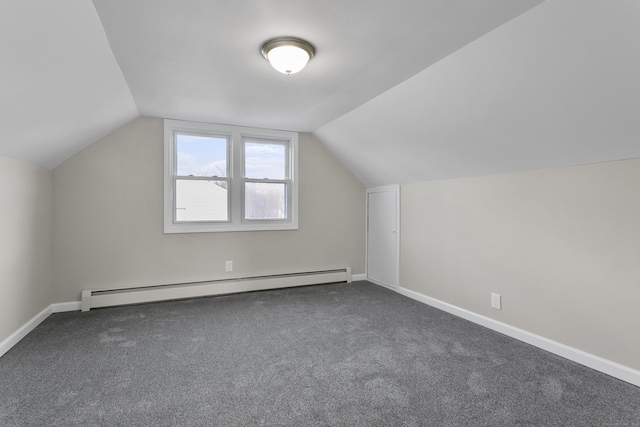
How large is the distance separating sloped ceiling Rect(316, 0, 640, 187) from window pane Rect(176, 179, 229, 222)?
6.51 ft

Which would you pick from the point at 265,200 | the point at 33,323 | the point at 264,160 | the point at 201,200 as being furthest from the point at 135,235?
the point at 264,160

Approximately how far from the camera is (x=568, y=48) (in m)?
1.73

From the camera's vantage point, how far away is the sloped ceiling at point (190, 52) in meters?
1.71

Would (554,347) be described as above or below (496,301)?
below

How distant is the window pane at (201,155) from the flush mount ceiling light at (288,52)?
7.09 ft

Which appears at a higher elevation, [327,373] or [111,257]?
[111,257]


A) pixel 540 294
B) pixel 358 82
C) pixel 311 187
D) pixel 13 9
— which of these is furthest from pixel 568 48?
pixel 311 187

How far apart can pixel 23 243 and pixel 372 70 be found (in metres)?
3.26

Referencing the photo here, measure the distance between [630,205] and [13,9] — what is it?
344 cm

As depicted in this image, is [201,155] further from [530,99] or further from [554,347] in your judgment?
[554,347]

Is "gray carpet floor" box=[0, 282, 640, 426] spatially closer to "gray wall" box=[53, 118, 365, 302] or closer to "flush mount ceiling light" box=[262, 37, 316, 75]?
"gray wall" box=[53, 118, 365, 302]

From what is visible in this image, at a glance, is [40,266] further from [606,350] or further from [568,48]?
[606,350]

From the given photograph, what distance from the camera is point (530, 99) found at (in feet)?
7.02

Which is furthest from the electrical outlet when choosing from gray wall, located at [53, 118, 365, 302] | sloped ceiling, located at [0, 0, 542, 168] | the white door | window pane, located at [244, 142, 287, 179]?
window pane, located at [244, 142, 287, 179]
